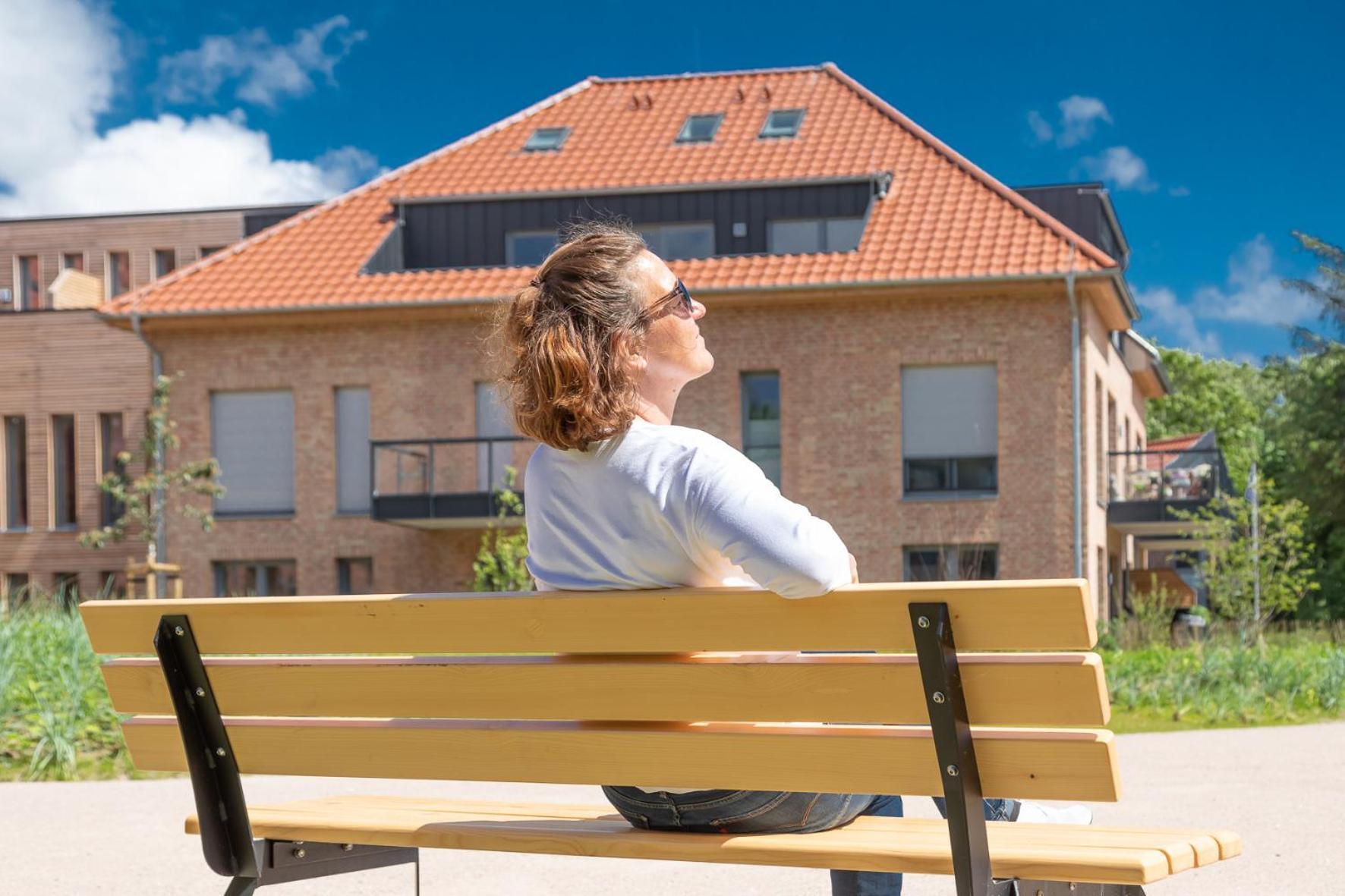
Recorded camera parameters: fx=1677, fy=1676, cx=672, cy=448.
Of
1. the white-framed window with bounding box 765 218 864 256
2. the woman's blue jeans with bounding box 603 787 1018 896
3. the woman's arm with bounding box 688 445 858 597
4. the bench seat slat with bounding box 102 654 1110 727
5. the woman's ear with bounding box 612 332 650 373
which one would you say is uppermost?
the white-framed window with bounding box 765 218 864 256

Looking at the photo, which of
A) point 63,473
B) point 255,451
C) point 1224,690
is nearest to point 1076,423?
point 255,451

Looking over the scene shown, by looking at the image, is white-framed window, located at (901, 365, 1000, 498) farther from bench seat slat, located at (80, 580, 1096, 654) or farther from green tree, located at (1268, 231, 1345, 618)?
bench seat slat, located at (80, 580, 1096, 654)

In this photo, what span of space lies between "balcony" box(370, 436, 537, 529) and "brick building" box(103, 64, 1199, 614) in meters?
0.05

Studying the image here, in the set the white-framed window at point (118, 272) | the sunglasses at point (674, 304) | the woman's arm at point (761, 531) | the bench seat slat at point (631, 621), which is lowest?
the bench seat slat at point (631, 621)

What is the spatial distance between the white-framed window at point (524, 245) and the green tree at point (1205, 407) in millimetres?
39132

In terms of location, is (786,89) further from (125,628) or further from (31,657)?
(125,628)

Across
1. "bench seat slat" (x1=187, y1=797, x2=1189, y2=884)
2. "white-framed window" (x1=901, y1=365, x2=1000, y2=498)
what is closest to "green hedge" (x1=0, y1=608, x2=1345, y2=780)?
"bench seat slat" (x1=187, y1=797, x2=1189, y2=884)

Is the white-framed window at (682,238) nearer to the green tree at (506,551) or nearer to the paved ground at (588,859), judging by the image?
the green tree at (506,551)

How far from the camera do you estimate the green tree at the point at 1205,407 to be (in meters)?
64.0

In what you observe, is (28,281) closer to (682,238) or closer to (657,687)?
(682,238)

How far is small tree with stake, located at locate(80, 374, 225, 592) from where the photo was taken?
90.7 feet

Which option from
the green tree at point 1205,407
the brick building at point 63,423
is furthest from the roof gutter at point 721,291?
the green tree at point 1205,407

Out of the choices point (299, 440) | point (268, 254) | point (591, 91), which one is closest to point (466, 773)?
point (299, 440)

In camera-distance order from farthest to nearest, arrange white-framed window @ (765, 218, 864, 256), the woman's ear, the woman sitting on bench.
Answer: white-framed window @ (765, 218, 864, 256)
the woman's ear
the woman sitting on bench
